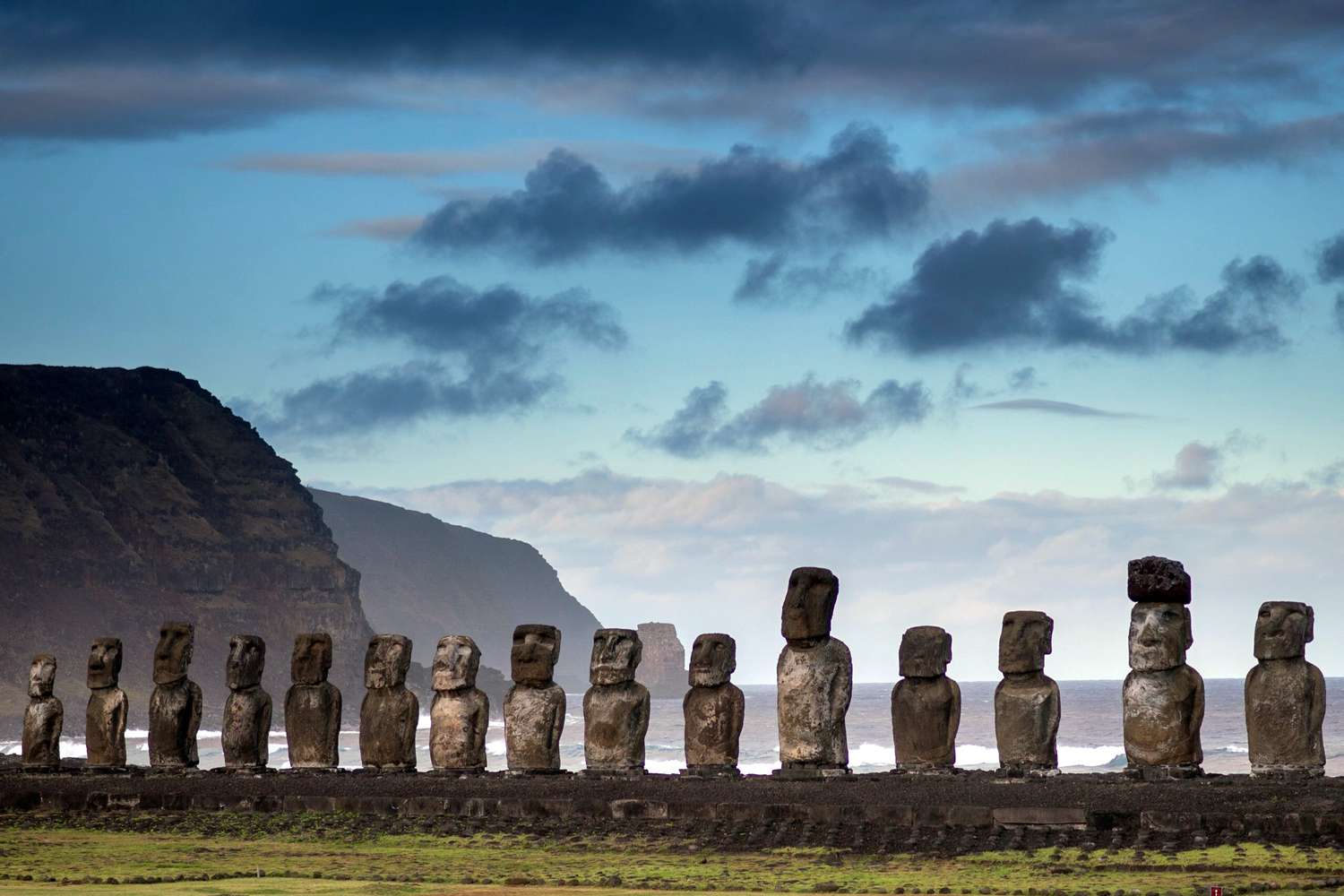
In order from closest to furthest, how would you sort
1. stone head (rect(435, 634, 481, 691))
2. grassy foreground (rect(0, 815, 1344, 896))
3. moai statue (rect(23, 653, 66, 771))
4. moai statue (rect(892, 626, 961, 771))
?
grassy foreground (rect(0, 815, 1344, 896)) → moai statue (rect(892, 626, 961, 771)) → stone head (rect(435, 634, 481, 691)) → moai statue (rect(23, 653, 66, 771))

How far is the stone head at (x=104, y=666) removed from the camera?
2884 centimetres

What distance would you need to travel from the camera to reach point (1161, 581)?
74.2 feet

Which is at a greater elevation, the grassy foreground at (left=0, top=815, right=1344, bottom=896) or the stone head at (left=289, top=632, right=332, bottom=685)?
the stone head at (left=289, top=632, right=332, bottom=685)

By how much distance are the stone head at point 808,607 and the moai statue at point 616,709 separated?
1.92 m

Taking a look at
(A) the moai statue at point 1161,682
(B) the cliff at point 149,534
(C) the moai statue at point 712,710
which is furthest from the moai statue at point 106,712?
(B) the cliff at point 149,534

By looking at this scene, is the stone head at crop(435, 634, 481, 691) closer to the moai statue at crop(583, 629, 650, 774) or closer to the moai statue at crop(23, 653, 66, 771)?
the moai statue at crop(583, 629, 650, 774)

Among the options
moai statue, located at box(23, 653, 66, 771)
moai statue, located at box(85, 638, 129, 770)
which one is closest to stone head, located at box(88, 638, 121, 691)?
moai statue, located at box(85, 638, 129, 770)

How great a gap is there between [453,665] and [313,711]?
213cm

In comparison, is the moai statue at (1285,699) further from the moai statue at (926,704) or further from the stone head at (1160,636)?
the moai statue at (926,704)

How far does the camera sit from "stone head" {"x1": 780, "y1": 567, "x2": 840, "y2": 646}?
958 inches

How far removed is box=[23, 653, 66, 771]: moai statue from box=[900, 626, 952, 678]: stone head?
1232 cm

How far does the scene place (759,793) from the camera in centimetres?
2214

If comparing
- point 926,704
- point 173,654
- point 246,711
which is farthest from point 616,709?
point 173,654

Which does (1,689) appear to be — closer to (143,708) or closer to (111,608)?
(143,708)
